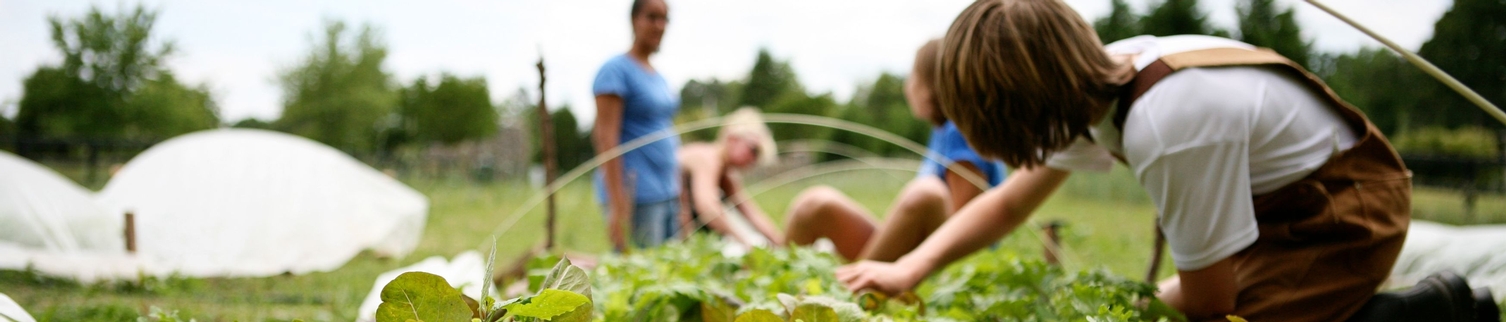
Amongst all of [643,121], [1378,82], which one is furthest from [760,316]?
[1378,82]

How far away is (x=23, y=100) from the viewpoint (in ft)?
24.3

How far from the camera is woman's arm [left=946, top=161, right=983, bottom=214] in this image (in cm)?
251

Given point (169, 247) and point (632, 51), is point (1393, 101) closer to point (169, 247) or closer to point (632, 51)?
point (632, 51)

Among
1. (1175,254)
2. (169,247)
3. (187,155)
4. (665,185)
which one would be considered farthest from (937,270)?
(187,155)

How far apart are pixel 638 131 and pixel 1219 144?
205 centimetres

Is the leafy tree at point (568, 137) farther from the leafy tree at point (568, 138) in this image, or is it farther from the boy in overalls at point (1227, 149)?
the boy in overalls at point (1227, 149)

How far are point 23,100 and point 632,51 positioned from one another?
8055 mm

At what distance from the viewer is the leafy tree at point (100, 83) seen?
7.95 metres

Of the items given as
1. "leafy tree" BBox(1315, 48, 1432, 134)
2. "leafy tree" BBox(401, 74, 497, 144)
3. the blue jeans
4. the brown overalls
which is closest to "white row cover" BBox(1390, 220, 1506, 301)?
the brown overalls

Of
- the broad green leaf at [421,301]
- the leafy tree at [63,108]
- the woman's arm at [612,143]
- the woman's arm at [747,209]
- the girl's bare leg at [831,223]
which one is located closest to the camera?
the broad green leaf at [421,301]

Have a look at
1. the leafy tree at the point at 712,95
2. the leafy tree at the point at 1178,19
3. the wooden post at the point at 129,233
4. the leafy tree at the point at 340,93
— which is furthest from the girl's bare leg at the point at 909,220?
the leafy tree at the point at 712,95

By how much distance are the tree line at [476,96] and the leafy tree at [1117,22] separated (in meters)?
0.02

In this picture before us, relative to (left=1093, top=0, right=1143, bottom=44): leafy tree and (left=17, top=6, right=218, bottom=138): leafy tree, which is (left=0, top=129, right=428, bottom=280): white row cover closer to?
(left=17, top=6, right=218, bottom=138): leafy tree

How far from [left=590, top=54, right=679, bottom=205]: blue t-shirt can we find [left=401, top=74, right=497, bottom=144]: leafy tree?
10745 mm
